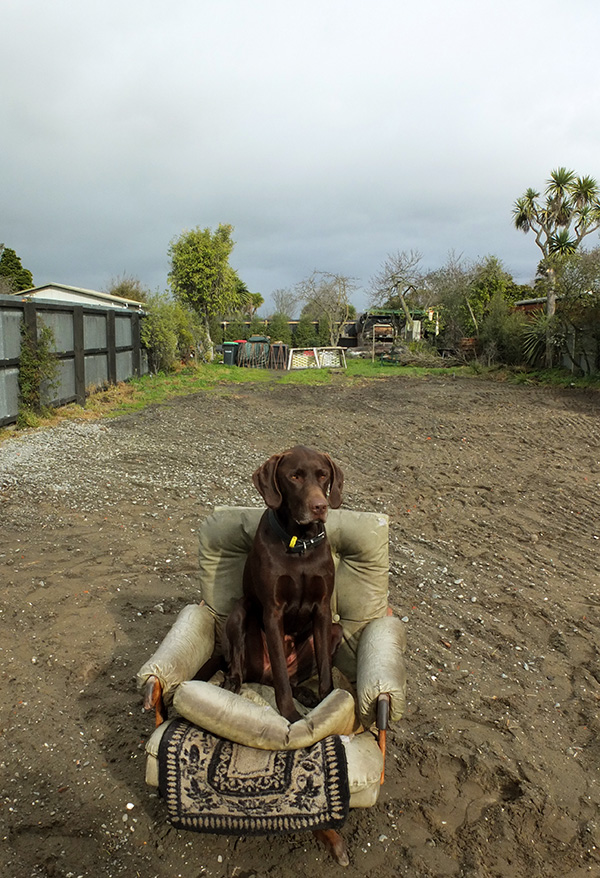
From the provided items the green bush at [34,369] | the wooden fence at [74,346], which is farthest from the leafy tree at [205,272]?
the green bush at [34,369]

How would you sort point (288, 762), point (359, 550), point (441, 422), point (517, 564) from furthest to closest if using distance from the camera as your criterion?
1. point (441, 422)
2. point (517, 564)
3. point (359, 550)
4. point (288, 762)

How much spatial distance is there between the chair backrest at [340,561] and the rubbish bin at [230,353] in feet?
78.2

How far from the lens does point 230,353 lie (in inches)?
1045

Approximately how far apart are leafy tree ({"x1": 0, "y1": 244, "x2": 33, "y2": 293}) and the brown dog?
3409 cm

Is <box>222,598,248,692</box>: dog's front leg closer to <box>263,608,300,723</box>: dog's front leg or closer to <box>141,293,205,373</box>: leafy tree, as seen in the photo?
<box>263,608,300,723</box>: dog's front leg

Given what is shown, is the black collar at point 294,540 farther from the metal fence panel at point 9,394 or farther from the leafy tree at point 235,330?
the leafy tree at point 235,330

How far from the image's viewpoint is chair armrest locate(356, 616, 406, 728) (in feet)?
7.41

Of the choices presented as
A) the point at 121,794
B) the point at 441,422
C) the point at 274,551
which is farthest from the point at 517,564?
the point at 441,422

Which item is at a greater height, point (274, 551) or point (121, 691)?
point (274, 551)

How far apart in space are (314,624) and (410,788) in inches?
30.1

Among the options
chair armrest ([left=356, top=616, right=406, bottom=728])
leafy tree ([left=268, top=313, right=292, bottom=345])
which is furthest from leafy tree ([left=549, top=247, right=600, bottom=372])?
Answer: leafy tree ([left=268, top=313, right=292, bottom=345])

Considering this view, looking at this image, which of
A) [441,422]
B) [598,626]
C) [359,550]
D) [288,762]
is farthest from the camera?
[441,422]

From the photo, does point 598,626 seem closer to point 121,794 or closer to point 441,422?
point 121,794

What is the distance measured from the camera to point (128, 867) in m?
2.12
